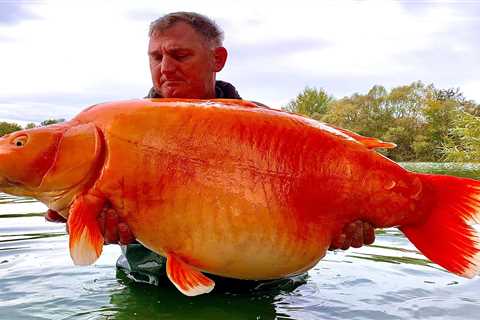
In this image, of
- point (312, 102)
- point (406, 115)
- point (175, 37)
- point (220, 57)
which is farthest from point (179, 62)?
point (312, 102)

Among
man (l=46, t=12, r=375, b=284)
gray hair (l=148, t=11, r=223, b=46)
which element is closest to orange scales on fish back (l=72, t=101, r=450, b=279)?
man (l=46, t=12, r=375, b=284)

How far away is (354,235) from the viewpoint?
3090 mm

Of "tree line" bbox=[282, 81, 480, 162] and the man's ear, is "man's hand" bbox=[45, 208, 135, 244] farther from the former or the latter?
"tree line" bbox=[282, 81, 480, 162]

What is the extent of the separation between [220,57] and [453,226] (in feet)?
8.33

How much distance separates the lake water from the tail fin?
760 millimetres

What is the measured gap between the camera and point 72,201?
2.93 metres

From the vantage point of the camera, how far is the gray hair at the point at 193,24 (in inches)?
174

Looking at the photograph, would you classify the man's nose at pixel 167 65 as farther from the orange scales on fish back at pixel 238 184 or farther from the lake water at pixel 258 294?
the lake water at pixel 258 294

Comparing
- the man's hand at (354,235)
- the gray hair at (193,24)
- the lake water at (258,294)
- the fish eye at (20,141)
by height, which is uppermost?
the gray hair at (193,24)

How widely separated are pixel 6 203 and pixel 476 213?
8362 millimetres

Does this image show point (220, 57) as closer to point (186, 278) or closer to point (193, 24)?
point (193, 24)

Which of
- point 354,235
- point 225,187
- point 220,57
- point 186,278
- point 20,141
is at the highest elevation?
point 220,57

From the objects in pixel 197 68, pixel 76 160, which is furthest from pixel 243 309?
pixel 197 68

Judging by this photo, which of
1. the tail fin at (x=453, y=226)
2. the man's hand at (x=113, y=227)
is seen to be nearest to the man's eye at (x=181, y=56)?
the man's hand at (x=113, y=227)
